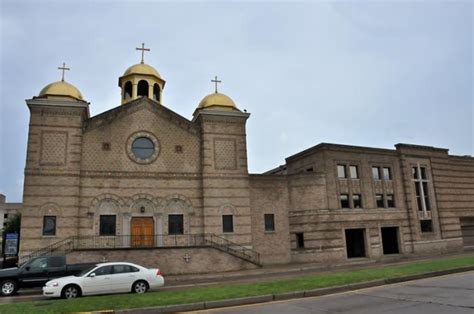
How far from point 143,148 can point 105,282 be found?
533 inches

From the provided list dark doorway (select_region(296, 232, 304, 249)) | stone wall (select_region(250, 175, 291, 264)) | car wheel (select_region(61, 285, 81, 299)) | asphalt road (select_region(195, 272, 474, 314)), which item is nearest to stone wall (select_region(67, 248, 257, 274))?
stone wall (select_region(250, 175, 291, 264))

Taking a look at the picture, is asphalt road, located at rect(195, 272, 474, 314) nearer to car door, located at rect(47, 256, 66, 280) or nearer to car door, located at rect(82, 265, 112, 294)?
car door, located at rect(82, 265, 112, 294)

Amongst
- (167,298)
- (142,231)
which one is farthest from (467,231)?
(167,298)

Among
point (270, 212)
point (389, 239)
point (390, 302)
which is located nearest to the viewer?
point (390, 302)

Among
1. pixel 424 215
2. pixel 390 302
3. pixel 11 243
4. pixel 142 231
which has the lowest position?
pixel 390 302

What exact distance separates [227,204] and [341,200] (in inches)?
409

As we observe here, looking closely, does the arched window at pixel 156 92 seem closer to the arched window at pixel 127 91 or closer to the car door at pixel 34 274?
the arched window at pixel 127 91

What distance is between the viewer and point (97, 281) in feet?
50.0

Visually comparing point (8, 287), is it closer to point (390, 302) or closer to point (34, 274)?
point (34, 274)

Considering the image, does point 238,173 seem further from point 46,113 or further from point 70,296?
point 70,296

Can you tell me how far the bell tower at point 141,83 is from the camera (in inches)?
1243

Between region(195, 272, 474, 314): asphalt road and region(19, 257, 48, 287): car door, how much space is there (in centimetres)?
1046

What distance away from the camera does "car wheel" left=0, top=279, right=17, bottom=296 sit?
55.0 feet

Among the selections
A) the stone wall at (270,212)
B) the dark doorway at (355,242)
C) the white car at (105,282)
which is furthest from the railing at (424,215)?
the white car at (105,282)
